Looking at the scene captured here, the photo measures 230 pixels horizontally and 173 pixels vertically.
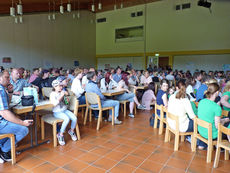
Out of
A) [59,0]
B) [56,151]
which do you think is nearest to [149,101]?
[56,151]

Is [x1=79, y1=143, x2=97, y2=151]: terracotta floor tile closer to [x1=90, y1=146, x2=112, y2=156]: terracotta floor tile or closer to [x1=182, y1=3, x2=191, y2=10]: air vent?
[x1=90, y1=146, x2=112, y2=156]: terracotta floor tile

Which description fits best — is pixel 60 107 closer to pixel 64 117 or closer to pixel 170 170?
pixel 64 117

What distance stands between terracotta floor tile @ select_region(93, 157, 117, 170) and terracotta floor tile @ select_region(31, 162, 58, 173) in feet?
1.82

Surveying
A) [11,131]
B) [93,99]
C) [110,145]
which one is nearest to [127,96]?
[93,99]

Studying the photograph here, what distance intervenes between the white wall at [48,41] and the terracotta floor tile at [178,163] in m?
9.89

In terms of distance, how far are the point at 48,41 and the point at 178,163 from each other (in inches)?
442

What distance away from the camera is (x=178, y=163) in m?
2.48

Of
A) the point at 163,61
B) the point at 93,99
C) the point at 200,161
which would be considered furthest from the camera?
the point at 163,61

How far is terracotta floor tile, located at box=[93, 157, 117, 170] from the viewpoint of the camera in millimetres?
2396

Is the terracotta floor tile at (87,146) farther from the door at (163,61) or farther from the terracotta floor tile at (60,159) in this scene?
the door at (163,61)

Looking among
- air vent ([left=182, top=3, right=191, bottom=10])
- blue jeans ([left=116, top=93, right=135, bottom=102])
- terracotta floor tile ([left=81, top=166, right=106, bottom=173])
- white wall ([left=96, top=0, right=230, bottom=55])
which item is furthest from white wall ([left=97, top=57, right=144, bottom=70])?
terracotta floor tile ([left=81, top=166, right=106, bottom=173])

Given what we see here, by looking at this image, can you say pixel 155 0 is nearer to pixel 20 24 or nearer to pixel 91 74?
pixel 20 24

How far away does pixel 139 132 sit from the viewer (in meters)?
3.61

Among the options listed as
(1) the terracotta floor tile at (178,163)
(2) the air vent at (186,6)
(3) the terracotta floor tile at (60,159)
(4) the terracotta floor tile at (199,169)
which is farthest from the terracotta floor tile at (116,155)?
(2) the air vent at (186,6)
